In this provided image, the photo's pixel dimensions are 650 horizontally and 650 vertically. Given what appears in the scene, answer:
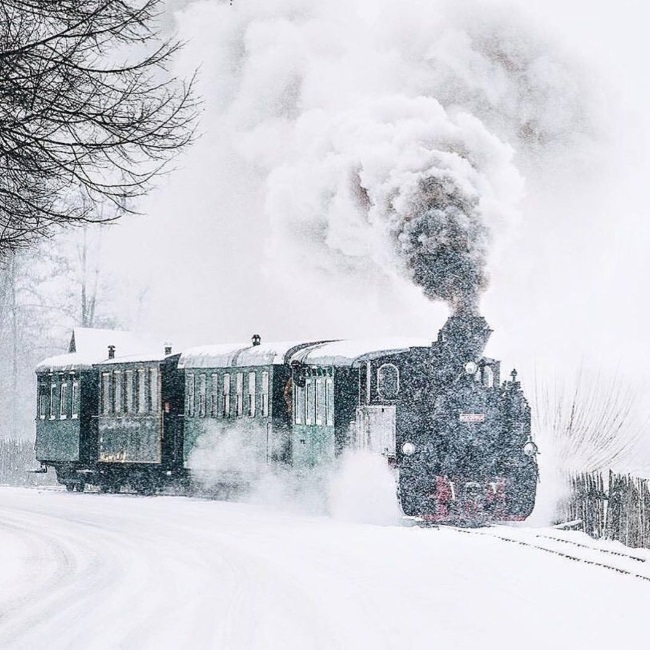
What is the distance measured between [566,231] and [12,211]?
99.4 feet

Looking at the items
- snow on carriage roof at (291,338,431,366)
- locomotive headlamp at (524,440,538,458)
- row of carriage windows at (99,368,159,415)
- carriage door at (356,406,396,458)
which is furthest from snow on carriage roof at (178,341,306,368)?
locomotive headlamp at (524,440,538,458)

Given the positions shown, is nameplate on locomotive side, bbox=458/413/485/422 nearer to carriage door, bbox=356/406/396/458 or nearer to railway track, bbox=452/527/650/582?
carriage door, bbox=356/406/396/458

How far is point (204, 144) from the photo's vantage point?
181 ft

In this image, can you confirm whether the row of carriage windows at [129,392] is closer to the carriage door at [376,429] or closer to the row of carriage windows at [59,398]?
the row of carriage windows at [59,398]

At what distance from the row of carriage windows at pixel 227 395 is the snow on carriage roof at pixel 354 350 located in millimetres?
1658

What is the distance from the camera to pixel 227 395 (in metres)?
Result: 24.7

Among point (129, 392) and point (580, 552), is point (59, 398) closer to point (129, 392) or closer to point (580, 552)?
point (129, 392)

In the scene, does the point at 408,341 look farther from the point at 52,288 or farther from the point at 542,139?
the point at 52,288

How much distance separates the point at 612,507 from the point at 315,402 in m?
5.98

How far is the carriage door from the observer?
60.5 feet

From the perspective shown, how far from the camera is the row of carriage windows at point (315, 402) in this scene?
20.8 m

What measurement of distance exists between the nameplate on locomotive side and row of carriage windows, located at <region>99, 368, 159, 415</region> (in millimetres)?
9860

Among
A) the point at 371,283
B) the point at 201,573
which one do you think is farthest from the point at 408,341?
the point at 371,283

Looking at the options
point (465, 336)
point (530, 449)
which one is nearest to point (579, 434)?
point (530, 449)
